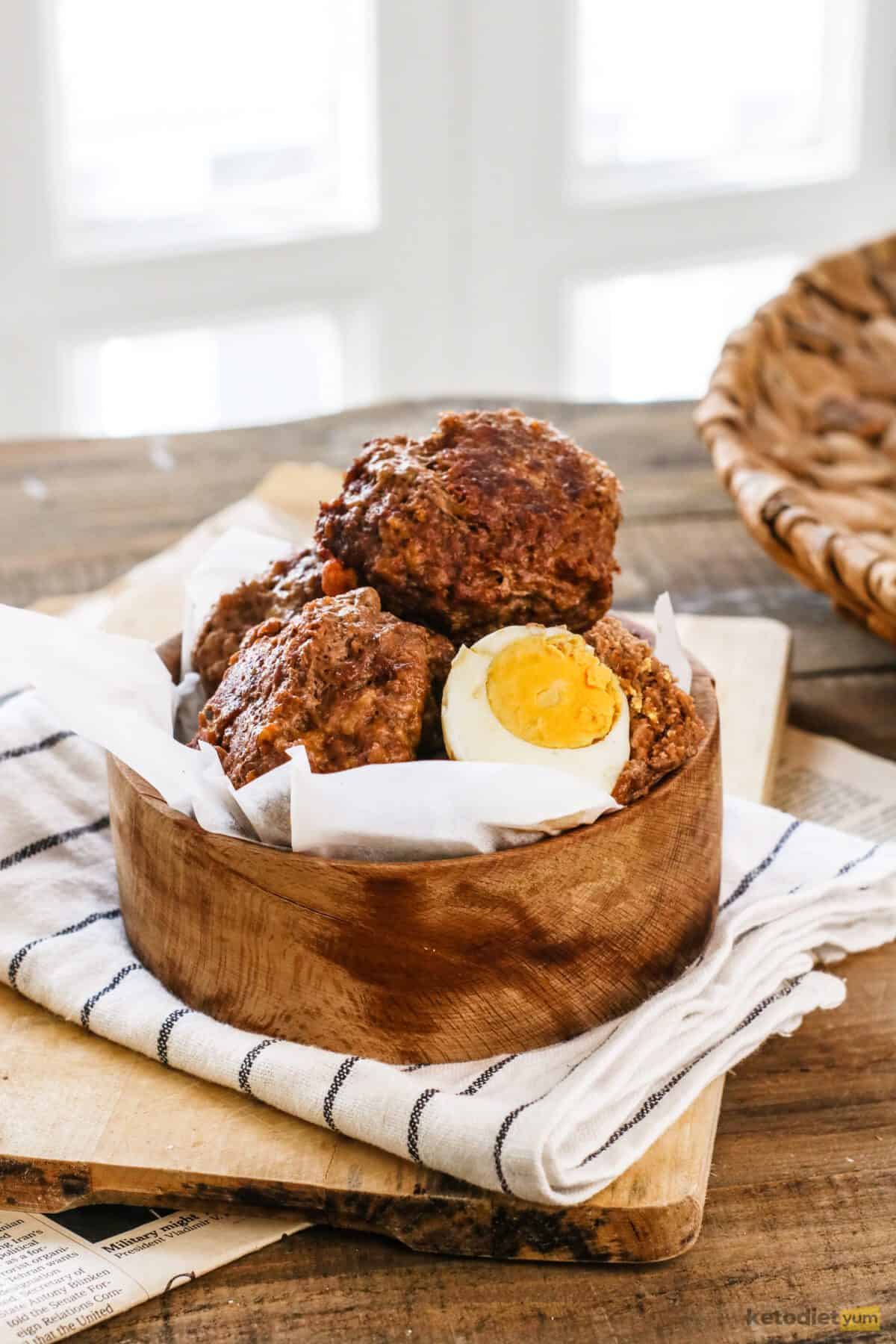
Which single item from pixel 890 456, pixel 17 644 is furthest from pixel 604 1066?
pixel 890 456

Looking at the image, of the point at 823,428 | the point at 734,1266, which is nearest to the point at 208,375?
the point at 823,428

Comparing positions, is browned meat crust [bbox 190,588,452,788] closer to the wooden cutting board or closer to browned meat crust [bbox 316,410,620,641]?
browned meat crust [bbox 316,410,620,641]

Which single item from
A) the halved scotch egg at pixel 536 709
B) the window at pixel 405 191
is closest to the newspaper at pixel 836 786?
the halved scotch egg at pixel 536 709

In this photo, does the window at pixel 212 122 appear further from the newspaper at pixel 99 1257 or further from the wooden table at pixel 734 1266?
the newspaper at pixel 99 1257

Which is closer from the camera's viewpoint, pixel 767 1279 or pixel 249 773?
pixel 767 1279

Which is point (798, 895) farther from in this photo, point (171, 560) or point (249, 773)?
point (171, 560)

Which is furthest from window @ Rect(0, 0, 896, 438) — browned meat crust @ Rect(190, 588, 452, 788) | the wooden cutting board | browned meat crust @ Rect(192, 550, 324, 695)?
the wooden cutting board

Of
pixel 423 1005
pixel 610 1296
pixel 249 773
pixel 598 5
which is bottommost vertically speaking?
pixel 610 1296

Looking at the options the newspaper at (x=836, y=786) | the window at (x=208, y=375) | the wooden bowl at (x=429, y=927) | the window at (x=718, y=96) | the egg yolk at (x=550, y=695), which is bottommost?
the window at (x=208, y=375)
